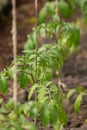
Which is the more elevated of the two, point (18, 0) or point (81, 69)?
point (18, 0)

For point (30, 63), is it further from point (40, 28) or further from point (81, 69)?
point (81, 69)

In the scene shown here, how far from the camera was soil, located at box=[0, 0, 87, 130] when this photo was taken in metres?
3.86

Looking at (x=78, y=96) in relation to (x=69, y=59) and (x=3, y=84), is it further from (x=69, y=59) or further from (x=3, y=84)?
(x=69, y=59)

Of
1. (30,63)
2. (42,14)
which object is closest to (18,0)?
(42,14)

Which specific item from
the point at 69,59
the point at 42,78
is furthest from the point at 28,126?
the point at 69,59

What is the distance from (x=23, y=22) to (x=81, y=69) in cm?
222

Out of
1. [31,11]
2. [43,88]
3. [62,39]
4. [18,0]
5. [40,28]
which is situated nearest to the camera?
[43,88]

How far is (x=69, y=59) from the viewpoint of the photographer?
18.4 ft

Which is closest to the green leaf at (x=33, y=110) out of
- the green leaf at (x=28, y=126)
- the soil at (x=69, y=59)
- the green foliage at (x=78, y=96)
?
the green leaf at (x=28, y=126)

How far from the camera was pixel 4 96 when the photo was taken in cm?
419

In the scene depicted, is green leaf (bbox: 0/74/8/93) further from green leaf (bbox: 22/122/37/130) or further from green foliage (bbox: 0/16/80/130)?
green leaf (bbox: 22/122/37/130)

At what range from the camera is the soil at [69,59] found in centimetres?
386

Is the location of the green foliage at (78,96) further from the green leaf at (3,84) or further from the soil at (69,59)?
the green leaf at (3,84)

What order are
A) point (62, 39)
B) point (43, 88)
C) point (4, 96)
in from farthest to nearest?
point (4, 96)
point (62, 39)
point (43, 88)
